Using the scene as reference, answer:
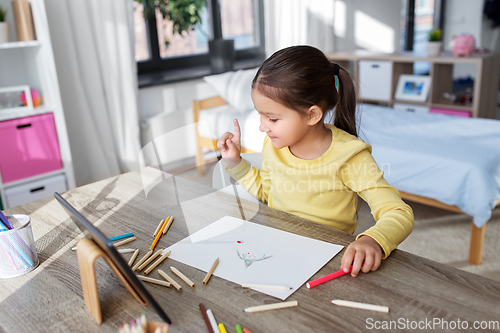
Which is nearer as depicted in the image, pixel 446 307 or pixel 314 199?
pixel 446 307

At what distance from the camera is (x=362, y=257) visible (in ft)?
2.47

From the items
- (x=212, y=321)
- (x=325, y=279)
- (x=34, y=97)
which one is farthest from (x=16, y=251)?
(x=34, y=97)

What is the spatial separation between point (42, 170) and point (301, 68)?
193 centimetres

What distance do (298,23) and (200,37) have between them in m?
0.88

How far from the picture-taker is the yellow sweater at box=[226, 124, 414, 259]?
3.13ft

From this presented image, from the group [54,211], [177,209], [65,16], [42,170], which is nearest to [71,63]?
[65,16]

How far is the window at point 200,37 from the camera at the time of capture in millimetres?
3371

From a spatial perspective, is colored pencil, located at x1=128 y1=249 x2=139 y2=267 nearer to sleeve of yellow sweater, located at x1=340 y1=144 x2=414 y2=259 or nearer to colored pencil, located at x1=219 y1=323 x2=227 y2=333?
colored pencil, located at x1=219 y1=323 x2=227 y2=333

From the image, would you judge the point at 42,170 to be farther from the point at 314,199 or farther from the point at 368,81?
the point at 368,81

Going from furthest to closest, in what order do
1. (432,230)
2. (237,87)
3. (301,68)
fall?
(237,87) → (432,230) → (301,68)

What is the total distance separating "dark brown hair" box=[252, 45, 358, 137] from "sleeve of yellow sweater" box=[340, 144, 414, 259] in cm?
16

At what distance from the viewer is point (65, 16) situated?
8.45ft

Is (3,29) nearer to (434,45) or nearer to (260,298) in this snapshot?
(260,298)

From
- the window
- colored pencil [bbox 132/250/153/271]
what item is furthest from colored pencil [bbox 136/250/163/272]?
the window
